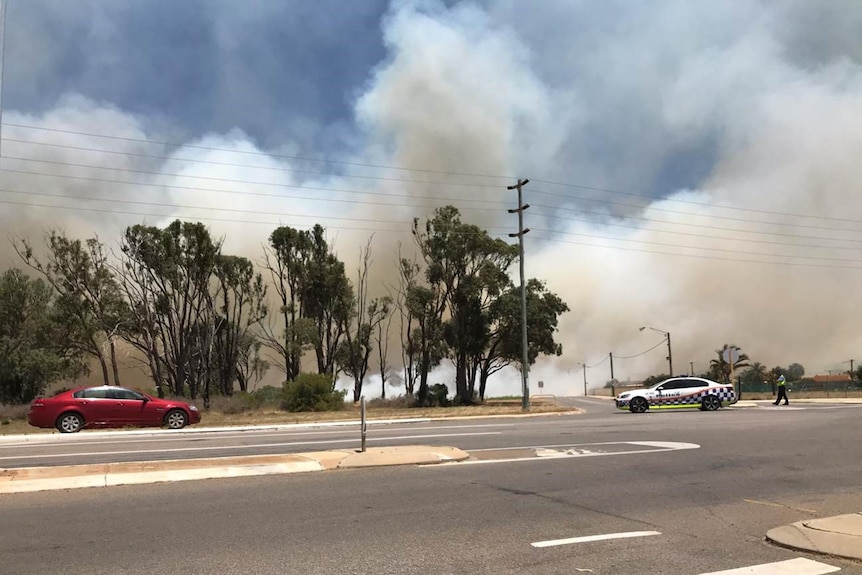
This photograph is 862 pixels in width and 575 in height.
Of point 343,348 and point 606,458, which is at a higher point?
point 343,348

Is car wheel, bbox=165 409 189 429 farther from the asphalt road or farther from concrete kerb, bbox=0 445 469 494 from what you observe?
concrete kerb, bbox=0 445 469 494

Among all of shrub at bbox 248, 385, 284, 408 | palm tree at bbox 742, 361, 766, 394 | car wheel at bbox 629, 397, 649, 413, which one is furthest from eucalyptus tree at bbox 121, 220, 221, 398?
palm tree at bbox 742, 361, 766, 394

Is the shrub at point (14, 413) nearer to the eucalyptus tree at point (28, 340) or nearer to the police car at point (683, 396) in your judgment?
the eucalyptus tree at point (28, 340)

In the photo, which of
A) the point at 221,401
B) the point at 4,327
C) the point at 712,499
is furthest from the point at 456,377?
the point at 712,499

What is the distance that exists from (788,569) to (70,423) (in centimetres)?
2143

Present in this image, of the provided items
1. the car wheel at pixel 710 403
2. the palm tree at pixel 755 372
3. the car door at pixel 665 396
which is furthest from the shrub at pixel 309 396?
the palm tree at pixel 755 372

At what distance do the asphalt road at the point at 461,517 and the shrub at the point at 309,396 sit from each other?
22.4 m

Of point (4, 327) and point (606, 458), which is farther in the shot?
point (4, 327)

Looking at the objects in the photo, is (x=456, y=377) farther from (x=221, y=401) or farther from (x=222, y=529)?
(x=222, y=529)

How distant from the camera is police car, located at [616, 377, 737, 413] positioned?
93.4 feet

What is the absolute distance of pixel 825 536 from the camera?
265 inches

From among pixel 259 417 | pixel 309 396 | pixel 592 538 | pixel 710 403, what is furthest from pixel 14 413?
pixel 592 538

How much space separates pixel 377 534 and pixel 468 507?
1650mm

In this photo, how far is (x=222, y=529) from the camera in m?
7.19
